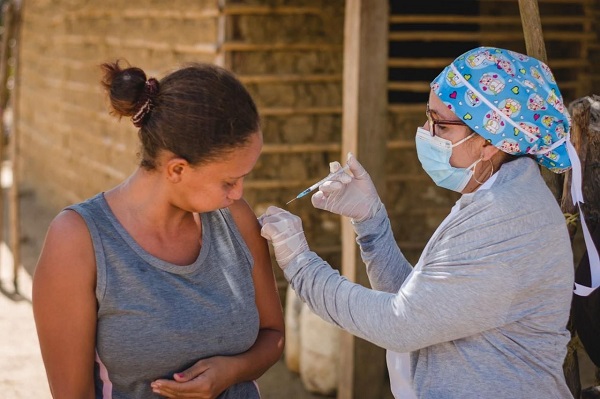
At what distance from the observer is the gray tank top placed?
81.9 inches

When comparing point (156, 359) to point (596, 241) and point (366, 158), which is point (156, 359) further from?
point (366, 158)

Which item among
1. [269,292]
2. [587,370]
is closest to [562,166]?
[269,292]

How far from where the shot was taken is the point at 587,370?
19.3 ft

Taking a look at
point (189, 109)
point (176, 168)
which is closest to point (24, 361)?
point (176, 168)

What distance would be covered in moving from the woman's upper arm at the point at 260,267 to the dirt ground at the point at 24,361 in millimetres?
3063

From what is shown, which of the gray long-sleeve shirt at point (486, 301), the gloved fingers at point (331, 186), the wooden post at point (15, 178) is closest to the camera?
the gray long-sleeve shirt at point (486, 301)

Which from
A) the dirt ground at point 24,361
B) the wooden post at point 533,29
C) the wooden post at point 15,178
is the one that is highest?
the wooden post at point 533,29

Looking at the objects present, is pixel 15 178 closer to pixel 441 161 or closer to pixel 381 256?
pixel 381 256

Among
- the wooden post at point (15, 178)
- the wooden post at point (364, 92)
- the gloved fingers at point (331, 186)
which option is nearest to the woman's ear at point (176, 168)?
the gloved fingers at point (331, 186)

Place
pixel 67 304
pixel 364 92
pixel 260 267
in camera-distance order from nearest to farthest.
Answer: pixel 67 304
pixel 260 267
pixel 364 92

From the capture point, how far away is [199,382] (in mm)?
2131

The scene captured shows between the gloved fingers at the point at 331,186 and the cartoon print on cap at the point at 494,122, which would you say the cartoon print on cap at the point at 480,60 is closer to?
the cartoon print on cap at the point at 494,122

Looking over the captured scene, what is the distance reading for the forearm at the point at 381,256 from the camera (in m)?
2.65

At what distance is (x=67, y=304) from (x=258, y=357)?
1.82 ft
